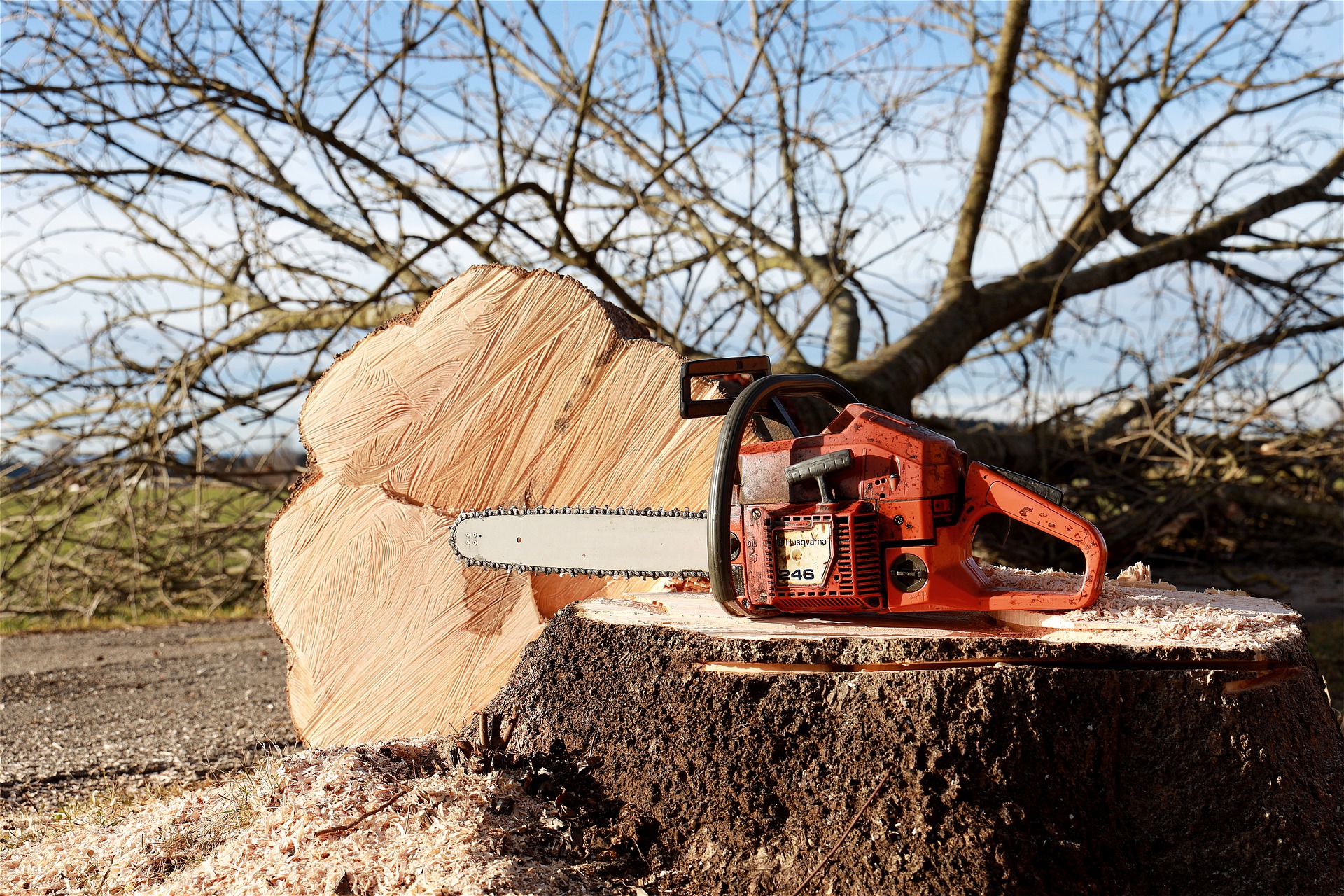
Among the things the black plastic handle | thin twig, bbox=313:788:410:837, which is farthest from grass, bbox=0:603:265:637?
the black plastic handle

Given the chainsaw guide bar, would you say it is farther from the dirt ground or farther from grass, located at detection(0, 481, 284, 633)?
grass, located at detection(0, 481, 284, 633)

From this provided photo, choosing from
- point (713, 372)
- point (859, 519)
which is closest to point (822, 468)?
point (859, 519)

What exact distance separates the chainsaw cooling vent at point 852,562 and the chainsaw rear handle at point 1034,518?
0.64 ft

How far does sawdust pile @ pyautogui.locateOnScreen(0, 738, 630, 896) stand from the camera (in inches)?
64.3

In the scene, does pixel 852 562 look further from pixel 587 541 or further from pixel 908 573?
pixel 587 541

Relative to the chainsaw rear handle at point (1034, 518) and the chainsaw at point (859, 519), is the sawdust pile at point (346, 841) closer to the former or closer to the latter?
the chainsaw at point (859, 519)

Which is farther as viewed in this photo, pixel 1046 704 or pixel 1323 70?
pixel 1323 70

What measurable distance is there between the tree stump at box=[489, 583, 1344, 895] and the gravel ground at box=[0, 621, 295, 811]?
6.43ft

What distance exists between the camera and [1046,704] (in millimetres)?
1608

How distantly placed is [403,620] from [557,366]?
78 centimetres

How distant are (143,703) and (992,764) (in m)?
3.47

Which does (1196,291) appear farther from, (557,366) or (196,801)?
(196,801)

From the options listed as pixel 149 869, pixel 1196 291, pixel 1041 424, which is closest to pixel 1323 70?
pixel 1196 291

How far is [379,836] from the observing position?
173cm
